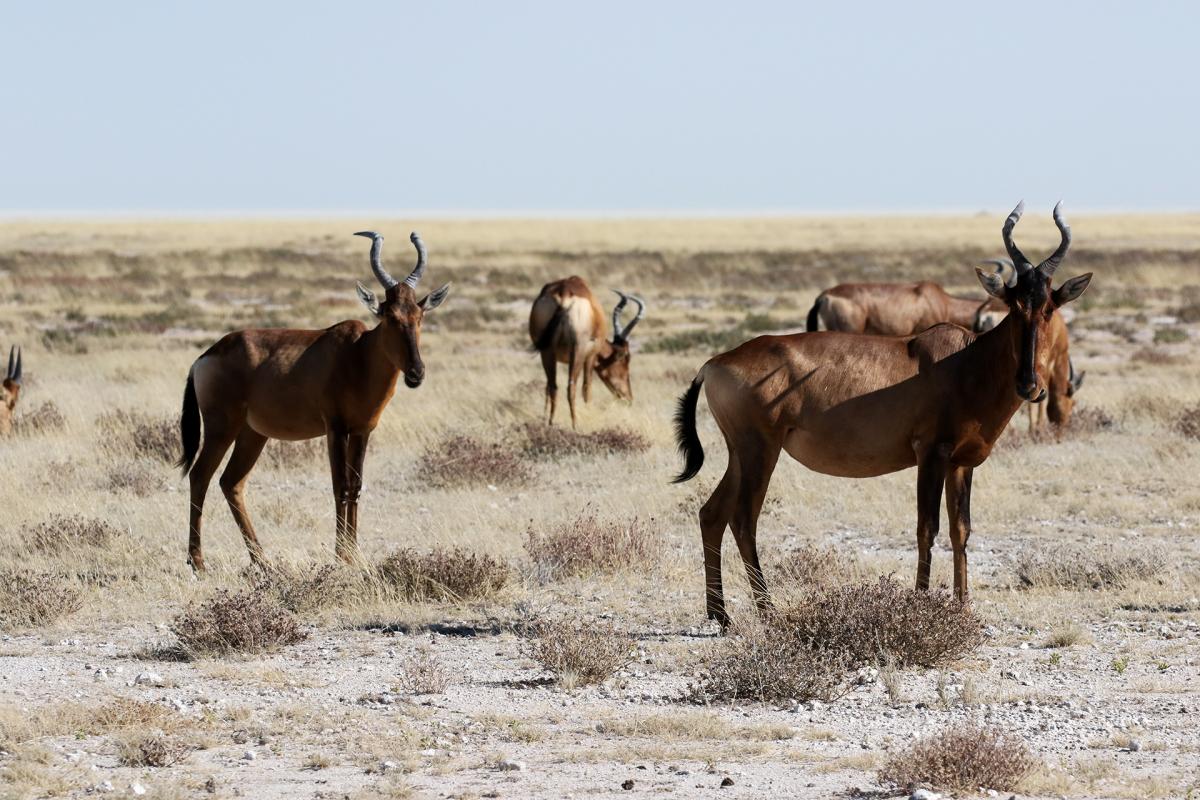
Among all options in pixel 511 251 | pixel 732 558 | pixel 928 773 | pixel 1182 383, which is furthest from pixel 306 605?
pixel 511 251

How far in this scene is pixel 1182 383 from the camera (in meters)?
20.5

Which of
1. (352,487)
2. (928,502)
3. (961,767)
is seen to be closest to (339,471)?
(352,487)

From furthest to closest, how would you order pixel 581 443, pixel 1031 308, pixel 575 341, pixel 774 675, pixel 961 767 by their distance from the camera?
1. pixel 575 341
2. pixel 581 443
3. pixel 1031 308
4. pixel 774 675
5. pixel 961 767

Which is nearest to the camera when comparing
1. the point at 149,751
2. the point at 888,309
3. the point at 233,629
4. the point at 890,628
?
the point at 149,751

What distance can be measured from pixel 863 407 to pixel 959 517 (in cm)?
88

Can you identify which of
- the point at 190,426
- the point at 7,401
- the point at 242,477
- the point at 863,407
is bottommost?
the point at 7,401

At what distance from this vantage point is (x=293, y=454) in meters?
14.7

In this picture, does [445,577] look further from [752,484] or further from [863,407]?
[863,407]

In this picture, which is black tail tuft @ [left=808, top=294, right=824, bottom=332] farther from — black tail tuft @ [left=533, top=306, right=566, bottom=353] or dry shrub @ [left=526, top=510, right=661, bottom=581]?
dry shrub @ [left=526, top=510, right=661, bottom=581]

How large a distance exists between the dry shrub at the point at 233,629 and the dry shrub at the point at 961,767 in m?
3.51

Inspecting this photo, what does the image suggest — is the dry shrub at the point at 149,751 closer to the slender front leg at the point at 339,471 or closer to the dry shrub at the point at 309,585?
A: the dry shrub at the point at 309,585

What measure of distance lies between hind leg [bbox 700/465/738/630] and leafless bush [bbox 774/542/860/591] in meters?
0.73

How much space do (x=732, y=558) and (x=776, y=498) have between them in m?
2.06

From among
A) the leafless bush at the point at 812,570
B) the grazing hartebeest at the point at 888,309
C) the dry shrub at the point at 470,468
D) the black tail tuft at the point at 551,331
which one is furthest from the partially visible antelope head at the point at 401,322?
the grazing hartebeest at the point at 888,309
